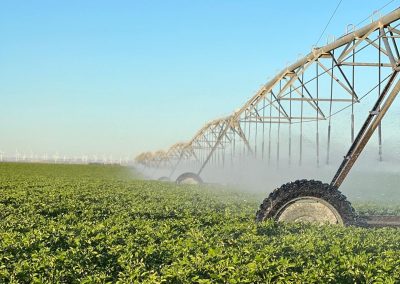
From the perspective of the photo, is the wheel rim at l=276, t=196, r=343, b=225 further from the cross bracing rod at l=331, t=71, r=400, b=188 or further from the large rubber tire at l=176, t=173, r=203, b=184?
the large rubber tire at l=176, t=173, r=203, b=184

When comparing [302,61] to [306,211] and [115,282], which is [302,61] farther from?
[115,282]

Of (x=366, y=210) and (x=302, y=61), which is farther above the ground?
(x=302, y=61)

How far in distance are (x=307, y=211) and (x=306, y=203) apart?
0.55 feet

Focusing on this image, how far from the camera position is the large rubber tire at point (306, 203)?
1148 centimetres

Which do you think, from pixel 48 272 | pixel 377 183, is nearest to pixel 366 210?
pixel 48 272

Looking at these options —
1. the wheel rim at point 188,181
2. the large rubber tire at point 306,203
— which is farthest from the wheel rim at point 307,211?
the wheel rim at point 188,181

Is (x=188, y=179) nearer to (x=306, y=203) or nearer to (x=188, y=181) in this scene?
(x=188, y=181)

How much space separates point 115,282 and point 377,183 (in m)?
46.8

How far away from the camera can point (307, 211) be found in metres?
11.7

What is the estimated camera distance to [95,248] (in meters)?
8.12

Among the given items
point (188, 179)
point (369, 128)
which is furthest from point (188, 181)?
point (369, 128)

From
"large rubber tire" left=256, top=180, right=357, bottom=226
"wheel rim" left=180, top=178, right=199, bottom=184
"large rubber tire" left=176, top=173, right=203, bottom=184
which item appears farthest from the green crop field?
"wheel rim" left=180, top=178, right=199, bottom=184

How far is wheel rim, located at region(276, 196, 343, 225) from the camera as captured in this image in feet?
38.0

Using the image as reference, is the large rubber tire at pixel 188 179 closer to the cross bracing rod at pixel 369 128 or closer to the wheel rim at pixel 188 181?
the wheel rim at pixel 188 181
